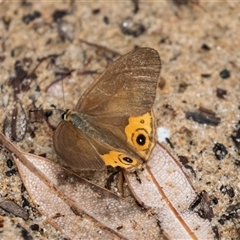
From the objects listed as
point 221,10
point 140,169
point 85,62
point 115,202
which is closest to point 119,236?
point 115,202

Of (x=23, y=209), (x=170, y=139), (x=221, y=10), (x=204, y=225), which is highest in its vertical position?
(x=221, y=10)

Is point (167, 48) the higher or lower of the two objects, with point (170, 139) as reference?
higher

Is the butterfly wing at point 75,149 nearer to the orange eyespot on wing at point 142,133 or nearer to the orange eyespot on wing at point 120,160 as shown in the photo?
the orange eyespot on wing at point 120,160

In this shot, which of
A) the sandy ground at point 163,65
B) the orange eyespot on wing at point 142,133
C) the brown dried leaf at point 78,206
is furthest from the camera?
the sandy ground at point 163,65

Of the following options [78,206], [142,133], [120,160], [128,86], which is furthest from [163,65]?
[78,206]

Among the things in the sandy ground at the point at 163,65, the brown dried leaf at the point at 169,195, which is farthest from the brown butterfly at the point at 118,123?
the sandy ground at the point at 163,65

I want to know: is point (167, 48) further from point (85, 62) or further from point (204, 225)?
point (204, 225)

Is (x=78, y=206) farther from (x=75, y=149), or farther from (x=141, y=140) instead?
(x=141, y=140)
